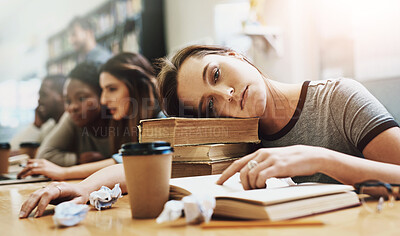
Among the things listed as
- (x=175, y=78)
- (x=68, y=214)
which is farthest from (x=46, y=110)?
(x=68, y=214)

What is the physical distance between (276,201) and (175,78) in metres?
0.75

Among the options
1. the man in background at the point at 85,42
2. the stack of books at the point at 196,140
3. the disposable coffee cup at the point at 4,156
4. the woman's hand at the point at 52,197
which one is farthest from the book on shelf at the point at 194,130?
the man in background at the point at 85,42

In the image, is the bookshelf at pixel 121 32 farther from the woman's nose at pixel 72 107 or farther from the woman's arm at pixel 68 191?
the woman's arm at pixel 68 191

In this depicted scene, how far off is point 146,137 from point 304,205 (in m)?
0.51

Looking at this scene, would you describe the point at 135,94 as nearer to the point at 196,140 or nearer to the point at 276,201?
the point at 196,140

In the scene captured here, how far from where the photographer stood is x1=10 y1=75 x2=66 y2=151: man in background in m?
1.99

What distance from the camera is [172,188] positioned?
0.67 metres

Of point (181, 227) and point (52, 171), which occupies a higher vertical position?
point (181, 227)

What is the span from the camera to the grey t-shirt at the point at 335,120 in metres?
0.88

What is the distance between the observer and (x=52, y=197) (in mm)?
734

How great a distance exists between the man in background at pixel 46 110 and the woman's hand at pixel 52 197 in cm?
136

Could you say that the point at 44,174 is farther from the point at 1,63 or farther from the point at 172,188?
the point at 172,188

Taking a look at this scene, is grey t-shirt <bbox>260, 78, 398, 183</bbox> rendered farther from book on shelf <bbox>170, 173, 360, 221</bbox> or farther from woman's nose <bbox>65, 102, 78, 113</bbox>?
woman's nose <bbox>65, 102, 78, 113</bbox>

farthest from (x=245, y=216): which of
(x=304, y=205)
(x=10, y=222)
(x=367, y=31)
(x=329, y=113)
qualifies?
(x=367, y=31)
